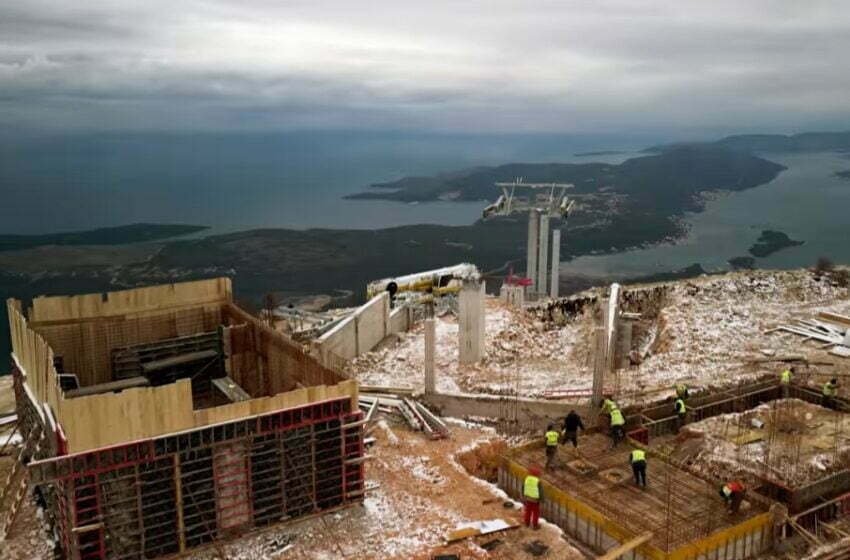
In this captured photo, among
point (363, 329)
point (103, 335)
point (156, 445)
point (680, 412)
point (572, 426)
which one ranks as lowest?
point (363, 329)

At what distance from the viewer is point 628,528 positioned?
1157cm

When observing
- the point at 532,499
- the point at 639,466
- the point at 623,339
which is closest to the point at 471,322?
the point at 623,339

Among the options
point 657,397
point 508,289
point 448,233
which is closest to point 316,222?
point 448,233

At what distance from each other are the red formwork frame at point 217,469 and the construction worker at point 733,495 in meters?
6.36

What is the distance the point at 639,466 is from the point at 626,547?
90.4 inches

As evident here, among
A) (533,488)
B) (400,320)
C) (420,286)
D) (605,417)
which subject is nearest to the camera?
(533,488)

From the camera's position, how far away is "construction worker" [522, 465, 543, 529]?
11953 mm

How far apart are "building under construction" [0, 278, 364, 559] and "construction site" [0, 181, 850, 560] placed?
34 millimetres

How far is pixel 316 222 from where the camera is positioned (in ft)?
529

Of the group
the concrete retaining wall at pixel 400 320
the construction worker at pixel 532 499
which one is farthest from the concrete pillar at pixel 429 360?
the concrete retaining wall at pixel 400 320

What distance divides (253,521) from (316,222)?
152 meters

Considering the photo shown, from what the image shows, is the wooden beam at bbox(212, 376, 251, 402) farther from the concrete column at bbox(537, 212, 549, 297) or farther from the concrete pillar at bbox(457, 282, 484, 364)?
the concrete column at bbox(537, 212, 549, 297)

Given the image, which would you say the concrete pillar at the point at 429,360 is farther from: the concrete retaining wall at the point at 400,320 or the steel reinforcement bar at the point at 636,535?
the concrete retaining wall at the point at 400,320

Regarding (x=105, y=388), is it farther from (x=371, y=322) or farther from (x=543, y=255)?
(x=543, y=255)
